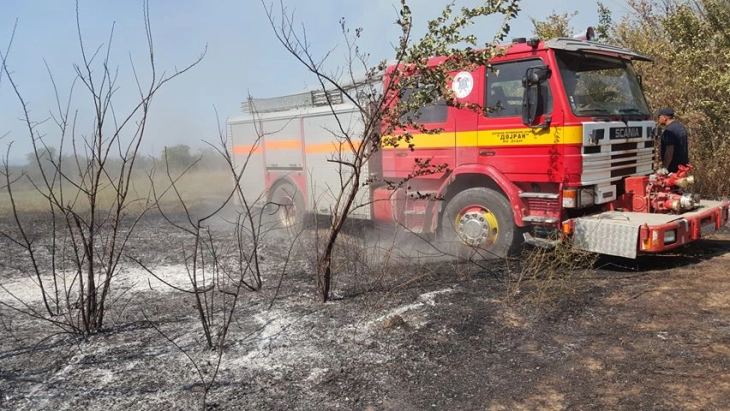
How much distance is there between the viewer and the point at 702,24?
9.30 metres

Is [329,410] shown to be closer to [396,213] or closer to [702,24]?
[396,213]

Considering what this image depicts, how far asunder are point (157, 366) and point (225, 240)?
479cm

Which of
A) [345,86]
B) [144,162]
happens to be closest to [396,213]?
[345,86]

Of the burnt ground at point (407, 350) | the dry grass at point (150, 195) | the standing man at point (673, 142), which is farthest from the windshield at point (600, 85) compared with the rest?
the dry grass at point (150, 195)

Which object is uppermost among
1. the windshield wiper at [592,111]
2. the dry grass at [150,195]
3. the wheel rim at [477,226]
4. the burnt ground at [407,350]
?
the windshield wiper at [592,111]

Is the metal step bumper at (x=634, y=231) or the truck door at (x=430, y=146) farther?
the truck door at (x=430, y=146)

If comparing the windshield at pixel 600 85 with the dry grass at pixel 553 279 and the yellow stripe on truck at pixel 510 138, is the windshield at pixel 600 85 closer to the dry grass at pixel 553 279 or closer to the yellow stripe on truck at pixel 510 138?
the yellow stripe on truck at pixel 510 138

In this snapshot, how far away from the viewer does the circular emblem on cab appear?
6055 millimetres

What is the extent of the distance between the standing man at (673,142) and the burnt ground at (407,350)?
96.2 inches

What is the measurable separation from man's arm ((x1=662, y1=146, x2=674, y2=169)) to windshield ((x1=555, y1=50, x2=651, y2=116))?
3.90ft

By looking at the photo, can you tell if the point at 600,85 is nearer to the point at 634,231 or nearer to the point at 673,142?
the point at 634,231

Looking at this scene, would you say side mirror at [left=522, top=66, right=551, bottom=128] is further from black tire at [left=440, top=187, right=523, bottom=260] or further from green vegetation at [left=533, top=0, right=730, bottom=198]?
green vegetation at [left=533, top=0, right=730, bottom=198]

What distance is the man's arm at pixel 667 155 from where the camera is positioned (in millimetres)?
7234

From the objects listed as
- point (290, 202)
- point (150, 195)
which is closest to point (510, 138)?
point (290, 202)
